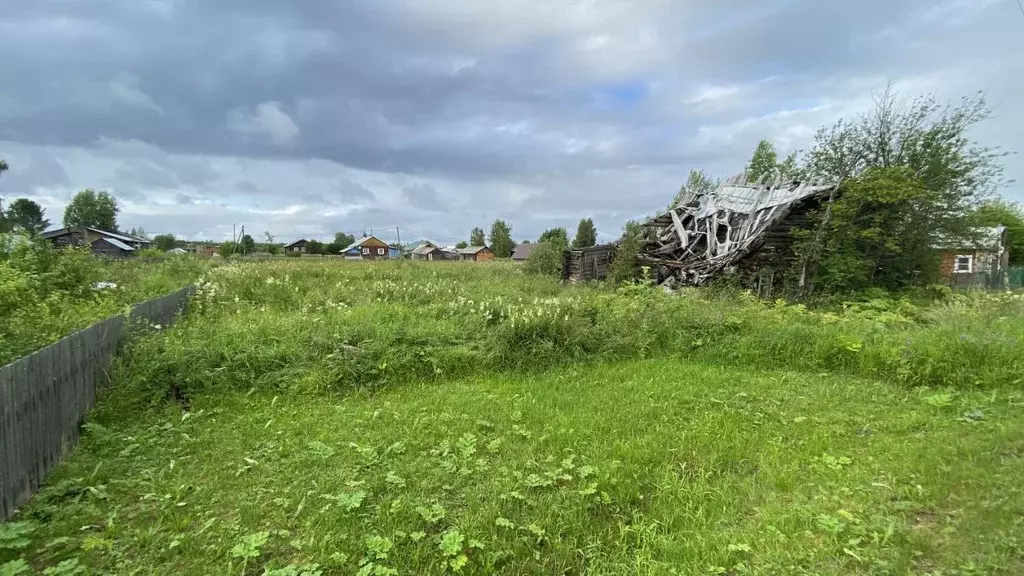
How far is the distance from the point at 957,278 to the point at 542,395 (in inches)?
929

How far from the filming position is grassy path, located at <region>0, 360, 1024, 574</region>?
104 inches

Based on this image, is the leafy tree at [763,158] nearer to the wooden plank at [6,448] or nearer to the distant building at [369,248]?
the wooden plank at [6,448]

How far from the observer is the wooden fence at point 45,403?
A: 10.5ft

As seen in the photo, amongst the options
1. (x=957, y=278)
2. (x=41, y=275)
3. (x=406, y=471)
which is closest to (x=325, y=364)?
(x=406, y=471)

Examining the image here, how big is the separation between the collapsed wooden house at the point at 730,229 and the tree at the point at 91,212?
246 ft

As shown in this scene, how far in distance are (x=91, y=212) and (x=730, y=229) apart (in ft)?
266

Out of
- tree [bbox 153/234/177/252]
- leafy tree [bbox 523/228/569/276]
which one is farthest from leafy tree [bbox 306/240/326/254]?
leafy tree [bbox 523/228/569/276]

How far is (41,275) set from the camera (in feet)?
25.4

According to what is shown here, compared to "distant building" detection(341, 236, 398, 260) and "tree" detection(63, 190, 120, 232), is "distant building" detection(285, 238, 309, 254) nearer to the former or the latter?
"distant building" detection(341, 236, 398, 260)

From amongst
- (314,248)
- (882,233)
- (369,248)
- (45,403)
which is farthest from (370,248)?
(45,403)

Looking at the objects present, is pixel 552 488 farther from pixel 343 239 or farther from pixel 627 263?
pixel 343 239

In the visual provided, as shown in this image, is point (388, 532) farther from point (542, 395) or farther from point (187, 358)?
point (187, 358)

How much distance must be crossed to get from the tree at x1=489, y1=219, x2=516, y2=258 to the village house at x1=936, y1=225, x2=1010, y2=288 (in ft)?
206

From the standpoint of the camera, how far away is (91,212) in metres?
61.0
